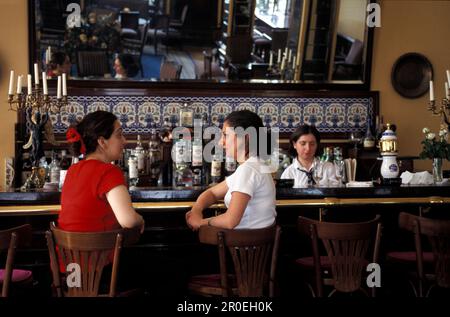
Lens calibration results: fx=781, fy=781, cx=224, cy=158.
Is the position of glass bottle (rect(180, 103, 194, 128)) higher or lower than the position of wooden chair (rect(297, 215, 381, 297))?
higher

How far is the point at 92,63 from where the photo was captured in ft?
26.6

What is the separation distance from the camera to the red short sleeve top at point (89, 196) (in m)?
3.73

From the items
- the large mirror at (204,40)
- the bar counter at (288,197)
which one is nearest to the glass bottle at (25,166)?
the large mirror at (204,40)

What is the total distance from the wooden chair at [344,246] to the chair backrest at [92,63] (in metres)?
4.51

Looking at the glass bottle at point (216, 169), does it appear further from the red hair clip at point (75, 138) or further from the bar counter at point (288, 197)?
the red hair clip at point (75, 138)

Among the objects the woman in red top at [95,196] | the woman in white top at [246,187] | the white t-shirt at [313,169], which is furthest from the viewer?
the white t-shirt at [313,169]

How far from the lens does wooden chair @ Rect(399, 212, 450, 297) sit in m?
4.24

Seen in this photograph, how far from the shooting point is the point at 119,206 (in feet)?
12.0

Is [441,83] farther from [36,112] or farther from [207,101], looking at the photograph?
[36,112]

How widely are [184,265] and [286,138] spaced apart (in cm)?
391

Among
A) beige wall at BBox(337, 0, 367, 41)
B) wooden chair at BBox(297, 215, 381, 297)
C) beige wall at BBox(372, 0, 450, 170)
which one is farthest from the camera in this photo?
beige wall at BBox(372, 0, 450, 170)

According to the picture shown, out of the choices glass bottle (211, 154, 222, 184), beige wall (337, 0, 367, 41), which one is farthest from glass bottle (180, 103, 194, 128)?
beige wall (337, 0, 367, 41)

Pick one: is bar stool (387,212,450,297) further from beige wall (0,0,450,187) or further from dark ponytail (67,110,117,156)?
beige wall (0,0,450,187)

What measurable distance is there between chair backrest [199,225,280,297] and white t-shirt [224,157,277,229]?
4.1 inches
